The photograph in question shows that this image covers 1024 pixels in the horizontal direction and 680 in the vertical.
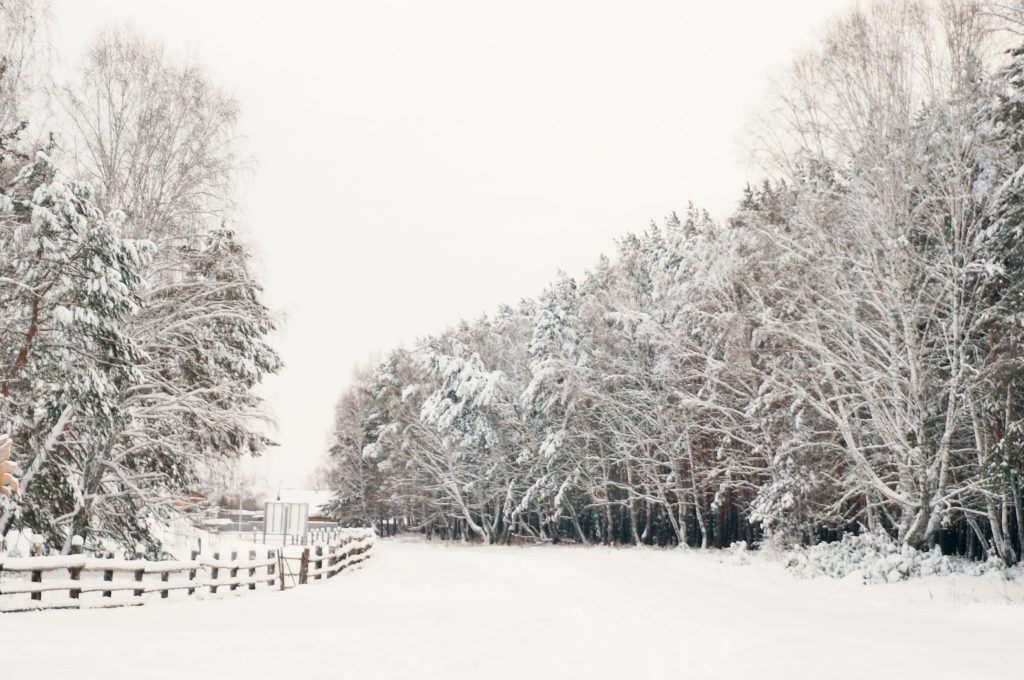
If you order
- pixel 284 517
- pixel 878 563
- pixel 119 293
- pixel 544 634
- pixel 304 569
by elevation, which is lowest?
pixel 544 634

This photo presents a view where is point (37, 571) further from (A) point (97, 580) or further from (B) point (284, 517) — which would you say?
(B) point (284, 517)

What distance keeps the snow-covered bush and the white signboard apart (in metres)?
19.1

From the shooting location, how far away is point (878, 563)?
1944 centimetres

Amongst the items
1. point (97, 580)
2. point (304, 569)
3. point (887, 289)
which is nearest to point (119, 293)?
point (97, 580)

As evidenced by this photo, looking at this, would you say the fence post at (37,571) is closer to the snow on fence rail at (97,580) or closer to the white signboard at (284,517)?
the snow on fence rail at (97,580)

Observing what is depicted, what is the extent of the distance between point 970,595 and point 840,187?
10177 millimetres

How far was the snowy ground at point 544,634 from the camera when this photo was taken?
8.73 meters

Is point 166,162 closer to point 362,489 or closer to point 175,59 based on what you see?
point 175,59

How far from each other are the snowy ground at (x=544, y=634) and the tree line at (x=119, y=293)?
484 centimetres

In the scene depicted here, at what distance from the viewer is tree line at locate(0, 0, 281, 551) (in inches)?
647

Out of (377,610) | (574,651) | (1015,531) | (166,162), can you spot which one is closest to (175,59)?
(166,162)

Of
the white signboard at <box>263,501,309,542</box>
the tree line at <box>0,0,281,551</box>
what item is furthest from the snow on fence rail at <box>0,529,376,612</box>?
the white signboard at <box>263,501,309,542</box>

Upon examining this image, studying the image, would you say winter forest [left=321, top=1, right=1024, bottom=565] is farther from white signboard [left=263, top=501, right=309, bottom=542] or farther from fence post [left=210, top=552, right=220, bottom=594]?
white signboard [left=263, top=501, right=309, bottom=542]

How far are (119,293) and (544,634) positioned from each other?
10.2 m
